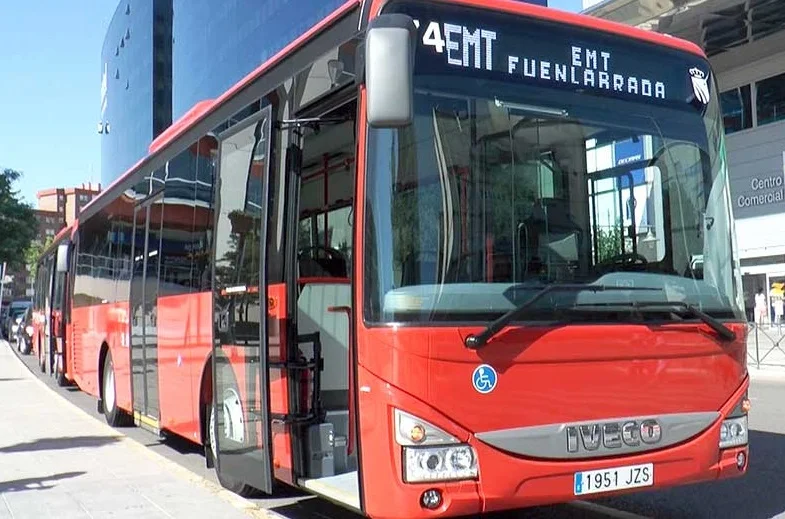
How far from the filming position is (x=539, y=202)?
5.00 meters

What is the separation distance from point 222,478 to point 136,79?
71845 mm

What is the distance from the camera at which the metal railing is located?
61.6 feet

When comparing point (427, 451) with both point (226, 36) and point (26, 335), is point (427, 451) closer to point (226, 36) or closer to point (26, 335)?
point (26, 335)

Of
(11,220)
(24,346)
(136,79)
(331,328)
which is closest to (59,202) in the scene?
(136,79)

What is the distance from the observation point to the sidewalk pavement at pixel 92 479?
21.7 ft

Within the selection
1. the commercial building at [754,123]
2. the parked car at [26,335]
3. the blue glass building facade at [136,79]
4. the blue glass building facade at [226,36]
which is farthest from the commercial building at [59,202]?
the commercial building at [754,123]

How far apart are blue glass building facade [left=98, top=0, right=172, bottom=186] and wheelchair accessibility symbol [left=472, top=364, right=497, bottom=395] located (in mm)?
63810

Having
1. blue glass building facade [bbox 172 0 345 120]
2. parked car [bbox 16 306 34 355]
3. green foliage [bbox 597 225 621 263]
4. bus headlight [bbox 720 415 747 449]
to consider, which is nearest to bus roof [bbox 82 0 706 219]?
green foliage [bbox 597 225 621 263]

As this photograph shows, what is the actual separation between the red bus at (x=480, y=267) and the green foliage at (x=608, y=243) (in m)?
0.03

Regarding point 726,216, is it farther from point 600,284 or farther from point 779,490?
point 779,490

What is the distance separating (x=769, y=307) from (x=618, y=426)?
26872 millimetres

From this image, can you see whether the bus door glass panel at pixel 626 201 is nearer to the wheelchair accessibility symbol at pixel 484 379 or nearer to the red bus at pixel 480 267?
the red bus at pixel 480 267

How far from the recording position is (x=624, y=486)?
4844 mm

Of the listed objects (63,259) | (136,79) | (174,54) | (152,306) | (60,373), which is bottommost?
(60,373)
